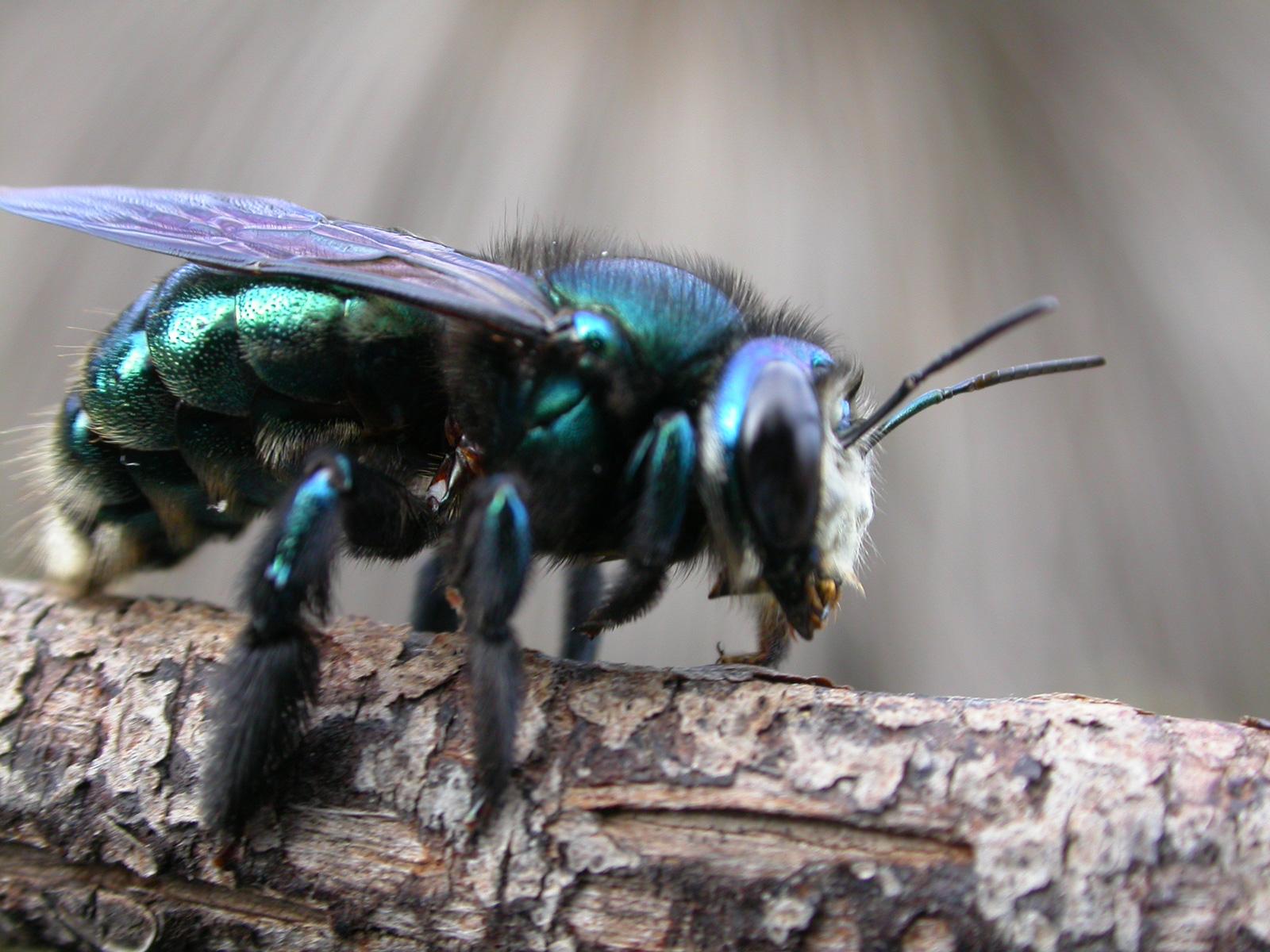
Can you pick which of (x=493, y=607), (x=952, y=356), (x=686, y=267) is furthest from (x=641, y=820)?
(x=686, y=267)

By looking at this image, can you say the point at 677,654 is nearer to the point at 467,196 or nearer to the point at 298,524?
the point at 467,196

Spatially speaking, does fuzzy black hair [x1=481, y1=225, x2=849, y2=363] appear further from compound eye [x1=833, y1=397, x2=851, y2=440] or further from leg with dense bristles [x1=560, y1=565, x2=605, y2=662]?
leg with dense bristles [x1=560, y1=565, x2=605, y2=662]

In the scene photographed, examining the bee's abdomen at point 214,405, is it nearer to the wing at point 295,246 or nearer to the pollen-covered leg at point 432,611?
the wing at point 295,246

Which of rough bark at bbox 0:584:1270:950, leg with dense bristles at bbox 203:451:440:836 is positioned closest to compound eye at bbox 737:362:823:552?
rough bark at bbox 0:584:1270:950

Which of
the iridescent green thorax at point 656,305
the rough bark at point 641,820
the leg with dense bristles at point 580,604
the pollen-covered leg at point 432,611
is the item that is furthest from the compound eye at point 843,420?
the pollen-covered leg at point 432,611

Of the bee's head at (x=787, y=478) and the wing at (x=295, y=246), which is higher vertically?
the wing at (x=295, y=246)

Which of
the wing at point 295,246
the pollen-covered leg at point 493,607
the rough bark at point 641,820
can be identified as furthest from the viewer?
the wing at point 295,246

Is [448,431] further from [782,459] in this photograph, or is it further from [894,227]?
[894,227]

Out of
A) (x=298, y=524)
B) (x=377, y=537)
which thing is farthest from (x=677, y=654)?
(x=298, y=524)
